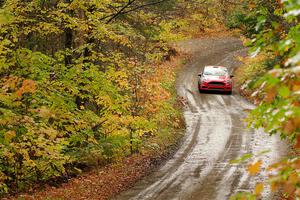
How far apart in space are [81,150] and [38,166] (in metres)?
2.21

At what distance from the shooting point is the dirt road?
1212 cm

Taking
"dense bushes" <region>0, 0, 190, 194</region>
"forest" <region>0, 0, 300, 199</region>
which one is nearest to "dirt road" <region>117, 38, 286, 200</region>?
"forest" <region>0, 0, 300, 199</region>

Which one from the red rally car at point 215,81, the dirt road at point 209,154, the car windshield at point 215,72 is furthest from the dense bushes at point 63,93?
the car windshield at point 215,72

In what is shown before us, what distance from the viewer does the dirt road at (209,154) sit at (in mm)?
12117

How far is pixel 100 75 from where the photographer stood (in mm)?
12531

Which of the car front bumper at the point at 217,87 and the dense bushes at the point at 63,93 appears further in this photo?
the car front bumper at the point at 217,87

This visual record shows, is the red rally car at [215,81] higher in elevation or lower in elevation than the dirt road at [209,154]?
higher

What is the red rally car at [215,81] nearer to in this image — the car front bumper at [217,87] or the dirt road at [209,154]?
Result: the car front bumper at [217,87]

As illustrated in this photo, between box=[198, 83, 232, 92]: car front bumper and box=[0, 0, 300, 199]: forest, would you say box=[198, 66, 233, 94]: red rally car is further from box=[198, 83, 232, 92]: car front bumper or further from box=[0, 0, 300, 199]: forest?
box=[0, 0, 300, 199]: forest

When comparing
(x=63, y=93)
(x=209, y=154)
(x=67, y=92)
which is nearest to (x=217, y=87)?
(x=209, y=154)

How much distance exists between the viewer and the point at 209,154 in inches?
642

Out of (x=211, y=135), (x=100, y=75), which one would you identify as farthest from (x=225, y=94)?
(x=100, y=75)

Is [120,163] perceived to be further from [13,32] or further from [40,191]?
[13,32]

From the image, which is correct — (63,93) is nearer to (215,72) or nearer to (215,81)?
(215,81)
